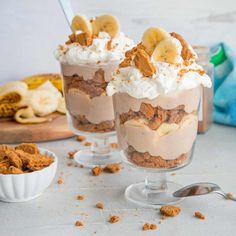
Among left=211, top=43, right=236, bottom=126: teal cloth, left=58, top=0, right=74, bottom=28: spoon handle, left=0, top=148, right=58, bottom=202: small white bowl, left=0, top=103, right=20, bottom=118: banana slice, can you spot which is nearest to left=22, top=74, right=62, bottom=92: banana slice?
left=0, top=103, right=20, bottom=118: banana slice

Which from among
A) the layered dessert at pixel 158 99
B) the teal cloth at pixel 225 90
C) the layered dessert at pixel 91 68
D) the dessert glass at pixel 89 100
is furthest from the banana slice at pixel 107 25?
the teal cloth at pixel 225 90

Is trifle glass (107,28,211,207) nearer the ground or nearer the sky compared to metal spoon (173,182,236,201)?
nearer the sky

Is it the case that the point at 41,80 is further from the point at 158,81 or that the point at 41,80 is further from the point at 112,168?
the point at 158,81

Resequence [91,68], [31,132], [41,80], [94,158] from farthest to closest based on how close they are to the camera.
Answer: [41,80]
[31,132]
[94,158]
[91,68]

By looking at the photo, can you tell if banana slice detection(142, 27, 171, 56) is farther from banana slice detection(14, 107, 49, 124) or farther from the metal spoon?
banana slice detection(14, 107, 49, 124)

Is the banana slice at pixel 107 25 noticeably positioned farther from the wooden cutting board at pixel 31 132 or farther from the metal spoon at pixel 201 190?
the metal spoon at pixel 201 190

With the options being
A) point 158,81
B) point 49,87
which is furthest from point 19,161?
point 49,87

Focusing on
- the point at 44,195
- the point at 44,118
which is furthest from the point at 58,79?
the point at 44,195
